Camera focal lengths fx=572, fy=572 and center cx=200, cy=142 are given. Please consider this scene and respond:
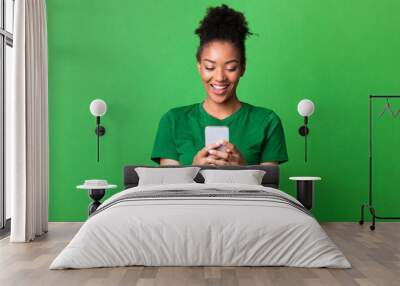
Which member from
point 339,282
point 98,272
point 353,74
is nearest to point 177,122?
point 353,74

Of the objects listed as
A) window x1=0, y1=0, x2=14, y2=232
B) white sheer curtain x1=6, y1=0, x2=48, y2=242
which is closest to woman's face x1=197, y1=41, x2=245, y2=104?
white sheer curtain x1=6, y1=0, x2=48, y2=242

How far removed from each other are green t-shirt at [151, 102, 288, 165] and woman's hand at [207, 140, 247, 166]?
6 centimetres

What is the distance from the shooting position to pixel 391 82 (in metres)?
7.12

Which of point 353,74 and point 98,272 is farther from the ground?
point 353,74

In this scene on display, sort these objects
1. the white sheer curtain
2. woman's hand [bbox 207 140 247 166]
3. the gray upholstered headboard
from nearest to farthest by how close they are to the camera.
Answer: the white sheer curtain < the gray upholstered headboard < woman's hand [bbox 207 140 247 166]

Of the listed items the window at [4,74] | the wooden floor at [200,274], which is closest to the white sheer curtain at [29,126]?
the window at [4,74]

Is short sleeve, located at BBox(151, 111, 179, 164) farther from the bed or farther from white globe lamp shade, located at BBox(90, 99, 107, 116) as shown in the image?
the bed

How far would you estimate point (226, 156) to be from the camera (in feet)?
22.2

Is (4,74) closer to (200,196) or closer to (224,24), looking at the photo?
(224,24)

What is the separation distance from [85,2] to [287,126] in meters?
2.94

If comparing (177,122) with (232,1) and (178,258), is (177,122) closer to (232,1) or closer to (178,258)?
(232,1)

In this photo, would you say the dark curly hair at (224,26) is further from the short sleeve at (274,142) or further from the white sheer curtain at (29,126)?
the white sheer curtain at (29,126)

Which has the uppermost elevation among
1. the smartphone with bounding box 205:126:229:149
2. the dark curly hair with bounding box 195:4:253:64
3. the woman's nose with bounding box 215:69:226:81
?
the dark curly hair with bounding box 195:4:253:64

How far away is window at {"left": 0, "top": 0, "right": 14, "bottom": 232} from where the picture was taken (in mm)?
6406
